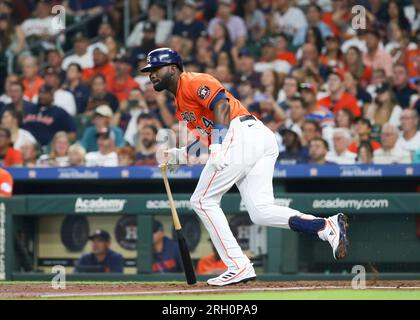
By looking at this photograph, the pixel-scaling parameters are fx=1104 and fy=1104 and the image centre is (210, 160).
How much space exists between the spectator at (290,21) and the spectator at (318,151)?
328cm

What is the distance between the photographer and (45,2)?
16375mm

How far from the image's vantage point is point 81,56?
1555 cm

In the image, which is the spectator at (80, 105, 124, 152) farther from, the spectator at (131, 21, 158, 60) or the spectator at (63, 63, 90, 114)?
the spectator at (131, 21, 158, 60)

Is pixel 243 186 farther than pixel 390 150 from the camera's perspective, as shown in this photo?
No

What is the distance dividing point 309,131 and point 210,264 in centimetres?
197

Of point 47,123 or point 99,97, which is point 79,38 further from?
point 47,123

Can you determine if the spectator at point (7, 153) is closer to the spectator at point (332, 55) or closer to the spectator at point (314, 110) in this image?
the spectator at point (314, 110)

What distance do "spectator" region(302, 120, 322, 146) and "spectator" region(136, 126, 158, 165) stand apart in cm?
169

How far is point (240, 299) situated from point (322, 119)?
5.84 metres

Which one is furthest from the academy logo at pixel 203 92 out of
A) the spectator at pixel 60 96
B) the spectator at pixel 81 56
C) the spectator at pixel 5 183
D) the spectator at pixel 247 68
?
the spectator at pixel 81 56

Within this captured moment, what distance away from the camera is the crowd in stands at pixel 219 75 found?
494 inches

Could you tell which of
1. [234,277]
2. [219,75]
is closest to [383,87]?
[219,75]

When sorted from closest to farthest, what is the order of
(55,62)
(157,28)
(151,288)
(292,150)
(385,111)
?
(151,288), (292,150), (385,111), (55,62), (157,28)

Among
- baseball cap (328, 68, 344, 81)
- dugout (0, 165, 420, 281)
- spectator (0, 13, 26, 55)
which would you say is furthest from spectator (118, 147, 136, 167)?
spectator (0, 13, 26, 55)
